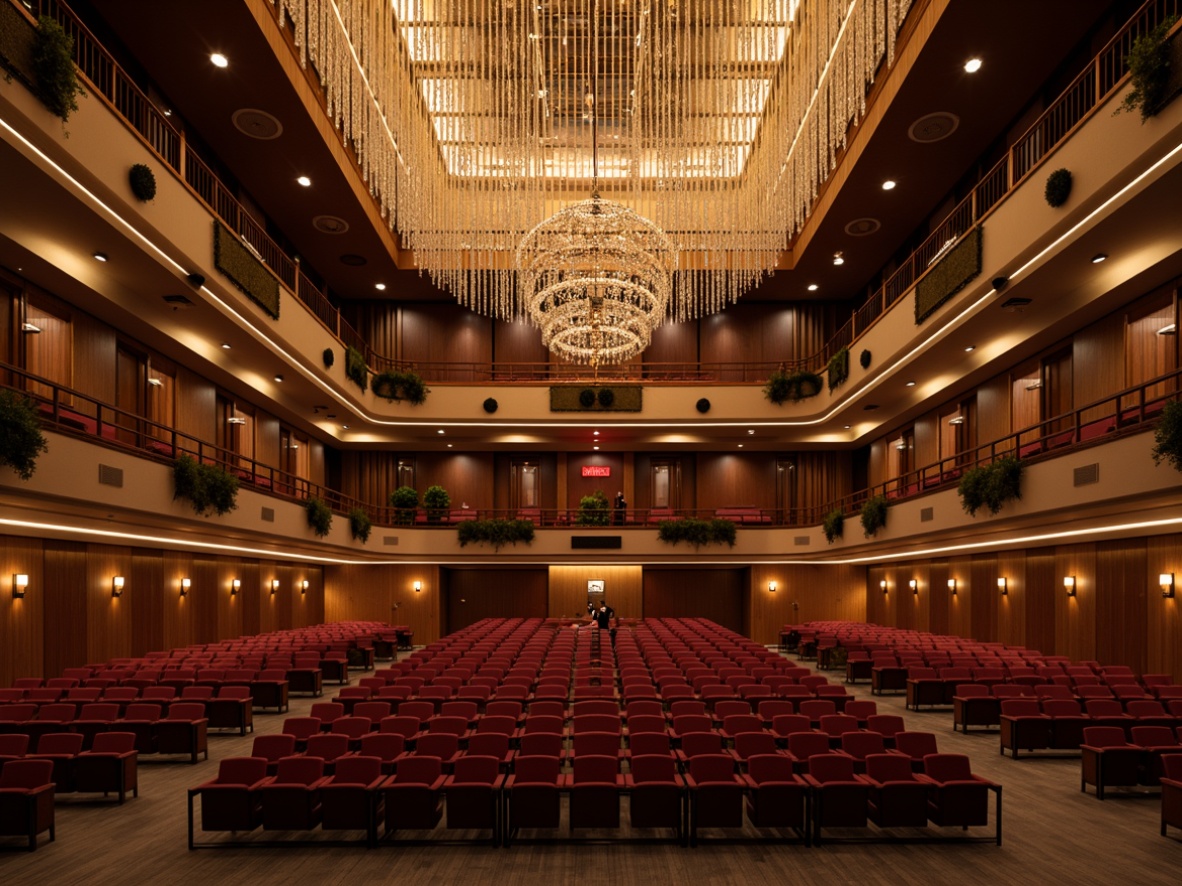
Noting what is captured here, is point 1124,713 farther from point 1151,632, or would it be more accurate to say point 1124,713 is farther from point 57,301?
point 57,301

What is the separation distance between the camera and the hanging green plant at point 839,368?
23234mm

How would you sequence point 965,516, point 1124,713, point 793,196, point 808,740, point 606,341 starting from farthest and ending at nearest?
point 606,341
point 793,196
point 965,516
point 1124,713
point 808,740

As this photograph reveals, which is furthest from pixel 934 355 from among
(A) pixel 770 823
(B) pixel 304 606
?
(B) pixel 304 606

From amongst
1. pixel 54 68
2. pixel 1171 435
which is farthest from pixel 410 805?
pixel 1171 435

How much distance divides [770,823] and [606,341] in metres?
14.2

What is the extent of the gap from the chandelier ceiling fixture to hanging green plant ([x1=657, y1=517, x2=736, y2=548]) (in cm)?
918

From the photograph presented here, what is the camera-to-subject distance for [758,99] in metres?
14.6

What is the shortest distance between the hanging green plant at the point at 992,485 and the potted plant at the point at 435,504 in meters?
15.5

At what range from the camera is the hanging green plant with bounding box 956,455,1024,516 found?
13672 millimetres

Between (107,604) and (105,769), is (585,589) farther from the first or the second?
(105,769)

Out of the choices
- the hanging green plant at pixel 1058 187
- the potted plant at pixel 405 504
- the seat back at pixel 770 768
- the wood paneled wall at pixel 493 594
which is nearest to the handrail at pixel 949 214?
the hanging green plant at pixel 1058 187

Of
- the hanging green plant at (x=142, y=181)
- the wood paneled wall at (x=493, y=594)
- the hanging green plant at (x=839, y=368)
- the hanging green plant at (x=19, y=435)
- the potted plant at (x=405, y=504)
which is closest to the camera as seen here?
the hanging green plant at (x=19, y=435)

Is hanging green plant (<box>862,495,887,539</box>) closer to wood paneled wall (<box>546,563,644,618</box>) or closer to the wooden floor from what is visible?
wood paneled wall (<box>546,563,644,618</box>)

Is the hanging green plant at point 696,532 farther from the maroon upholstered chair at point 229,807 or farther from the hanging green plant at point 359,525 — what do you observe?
the maroon upholstered chair at point 229,807
